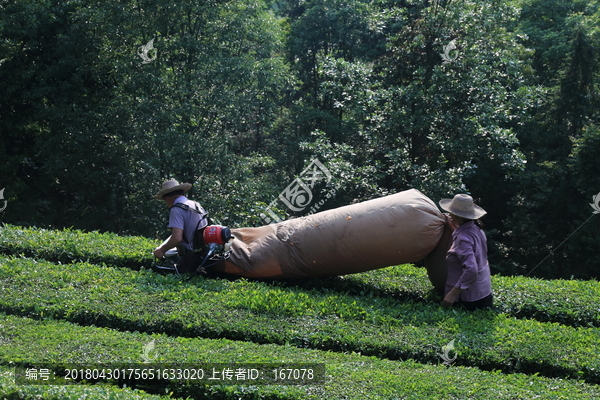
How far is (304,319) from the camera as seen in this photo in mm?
6938

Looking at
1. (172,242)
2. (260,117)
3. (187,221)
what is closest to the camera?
(172,242)

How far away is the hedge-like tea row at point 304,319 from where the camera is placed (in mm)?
6277

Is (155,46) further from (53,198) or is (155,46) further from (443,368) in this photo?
(443,368)

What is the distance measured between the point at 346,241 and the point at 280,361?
267 centimetres

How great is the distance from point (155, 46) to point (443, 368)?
50.1ft

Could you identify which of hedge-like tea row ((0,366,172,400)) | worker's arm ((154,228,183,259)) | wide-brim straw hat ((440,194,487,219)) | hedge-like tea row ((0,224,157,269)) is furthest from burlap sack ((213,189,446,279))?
hedge-like tea row ((0,366,172,400))

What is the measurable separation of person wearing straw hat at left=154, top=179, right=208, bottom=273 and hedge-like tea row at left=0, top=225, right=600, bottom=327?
0.92 metres

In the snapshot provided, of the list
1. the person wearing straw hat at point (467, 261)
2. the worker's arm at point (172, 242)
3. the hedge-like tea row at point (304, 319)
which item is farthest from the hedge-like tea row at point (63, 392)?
the person wearing straw hat at point (467, 261)

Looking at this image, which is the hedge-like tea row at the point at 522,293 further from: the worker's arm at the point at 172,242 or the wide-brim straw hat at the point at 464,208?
the worker's arm at the point at 172,242

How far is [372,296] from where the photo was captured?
27.0 feet

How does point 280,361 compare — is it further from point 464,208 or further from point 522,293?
point 522,293

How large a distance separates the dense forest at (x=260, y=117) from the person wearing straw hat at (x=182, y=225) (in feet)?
24.8

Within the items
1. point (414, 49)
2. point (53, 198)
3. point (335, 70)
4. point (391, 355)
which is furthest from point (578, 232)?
point (53, 198)

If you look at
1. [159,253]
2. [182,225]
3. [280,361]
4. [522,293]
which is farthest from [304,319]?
[522,293]
